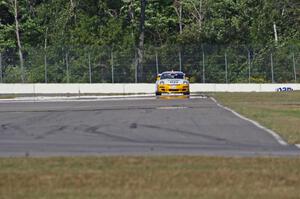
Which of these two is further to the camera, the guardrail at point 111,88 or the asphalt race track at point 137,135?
the guardrail at point 111,88

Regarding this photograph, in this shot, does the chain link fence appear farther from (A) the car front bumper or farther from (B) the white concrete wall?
(A) the car front bumper

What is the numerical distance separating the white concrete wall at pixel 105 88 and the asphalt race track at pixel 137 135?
30.9m

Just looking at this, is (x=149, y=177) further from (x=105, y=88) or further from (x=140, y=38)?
(x=140, y=38)

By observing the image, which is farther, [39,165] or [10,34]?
[10,34]

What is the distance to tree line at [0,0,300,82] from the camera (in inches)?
2431

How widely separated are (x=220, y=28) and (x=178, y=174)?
61081 mm

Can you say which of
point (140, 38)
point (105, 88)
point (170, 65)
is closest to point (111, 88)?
point (105, 88)

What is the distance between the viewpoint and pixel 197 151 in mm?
16047

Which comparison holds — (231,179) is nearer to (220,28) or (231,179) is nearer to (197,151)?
(197,151)

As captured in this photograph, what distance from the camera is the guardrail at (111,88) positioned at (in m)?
59.4

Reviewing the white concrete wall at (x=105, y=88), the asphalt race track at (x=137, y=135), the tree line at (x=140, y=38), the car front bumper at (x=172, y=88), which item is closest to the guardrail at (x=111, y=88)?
the white concrete wall at (x=105, y=88)

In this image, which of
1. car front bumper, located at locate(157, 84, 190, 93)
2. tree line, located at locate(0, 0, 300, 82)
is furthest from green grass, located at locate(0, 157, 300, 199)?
tree line, located at locate(0, 0, 300, 82)

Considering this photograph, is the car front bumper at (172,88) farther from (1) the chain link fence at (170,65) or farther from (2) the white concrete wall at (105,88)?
(1) the chain link fence at (170,65)

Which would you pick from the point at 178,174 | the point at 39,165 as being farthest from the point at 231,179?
the point at 39,165
